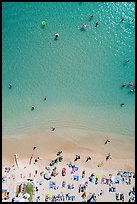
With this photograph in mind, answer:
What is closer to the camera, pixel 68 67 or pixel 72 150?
pixel 72 150

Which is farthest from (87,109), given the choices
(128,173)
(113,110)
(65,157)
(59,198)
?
(59,198)

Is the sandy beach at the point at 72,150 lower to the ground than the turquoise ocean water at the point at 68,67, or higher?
lower

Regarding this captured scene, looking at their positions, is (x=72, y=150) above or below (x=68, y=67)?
below

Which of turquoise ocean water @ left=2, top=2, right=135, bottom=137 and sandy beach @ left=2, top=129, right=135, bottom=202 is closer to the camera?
sandy beach @ left=2, top=129, right=135, bottom=202

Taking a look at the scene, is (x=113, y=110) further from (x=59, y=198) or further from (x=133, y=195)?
(x=59, y=198)

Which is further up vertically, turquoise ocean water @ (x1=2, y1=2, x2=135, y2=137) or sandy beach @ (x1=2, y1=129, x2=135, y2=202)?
turquoise ocean water @ (x1=2, y1=2, x2=135, y2=137)
